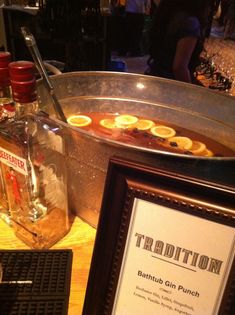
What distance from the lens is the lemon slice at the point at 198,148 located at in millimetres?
1100

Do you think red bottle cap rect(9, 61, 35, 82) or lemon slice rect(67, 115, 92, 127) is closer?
red bottle cap rect(9, 61, 35, 82)

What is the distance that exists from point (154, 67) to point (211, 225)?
73.3 inches

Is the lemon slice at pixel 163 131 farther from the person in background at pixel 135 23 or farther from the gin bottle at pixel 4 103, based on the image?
the person in background at pixel 135 23

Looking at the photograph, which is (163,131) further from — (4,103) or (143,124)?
(4,103)

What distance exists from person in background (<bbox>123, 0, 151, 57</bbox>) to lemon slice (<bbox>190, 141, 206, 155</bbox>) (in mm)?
4359

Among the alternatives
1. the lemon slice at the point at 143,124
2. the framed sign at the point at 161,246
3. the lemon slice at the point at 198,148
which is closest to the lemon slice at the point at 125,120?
the lemon slice at the point at 143,124

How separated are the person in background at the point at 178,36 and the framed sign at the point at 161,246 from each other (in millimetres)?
1665

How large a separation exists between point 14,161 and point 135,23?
5.18 m

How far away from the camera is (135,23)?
5277 millimetres

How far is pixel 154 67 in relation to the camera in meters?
2.11

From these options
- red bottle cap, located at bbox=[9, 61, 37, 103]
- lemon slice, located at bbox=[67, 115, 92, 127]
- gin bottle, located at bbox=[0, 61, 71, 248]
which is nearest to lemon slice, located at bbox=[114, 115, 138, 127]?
lemon slice, located at bbox=[67, 115, 92, 127]

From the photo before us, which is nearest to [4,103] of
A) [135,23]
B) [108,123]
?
[108,123]

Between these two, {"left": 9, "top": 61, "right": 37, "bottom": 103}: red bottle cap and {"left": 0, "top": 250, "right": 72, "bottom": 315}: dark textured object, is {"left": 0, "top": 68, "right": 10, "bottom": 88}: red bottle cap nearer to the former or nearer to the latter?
{"left": 9, "top": 61, "right": 37, "bottom": 103}: red bottle cap

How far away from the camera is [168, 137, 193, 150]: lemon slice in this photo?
113 cm
